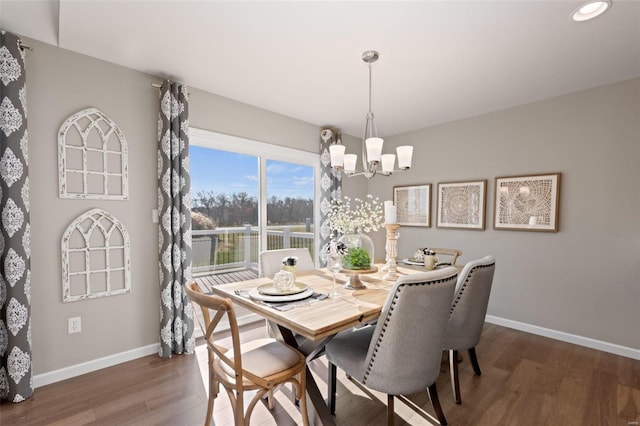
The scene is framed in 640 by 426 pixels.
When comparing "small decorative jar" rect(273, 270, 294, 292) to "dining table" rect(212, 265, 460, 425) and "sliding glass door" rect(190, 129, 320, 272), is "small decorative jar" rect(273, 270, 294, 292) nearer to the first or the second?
"dining table" rect(212, 265, 460, 425)

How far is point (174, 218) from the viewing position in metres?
2.62

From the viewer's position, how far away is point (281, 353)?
1.66 m

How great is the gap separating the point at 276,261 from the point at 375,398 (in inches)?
51.3

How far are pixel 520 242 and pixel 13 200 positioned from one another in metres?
4.60

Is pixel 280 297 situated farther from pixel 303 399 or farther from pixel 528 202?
pixel 528 202

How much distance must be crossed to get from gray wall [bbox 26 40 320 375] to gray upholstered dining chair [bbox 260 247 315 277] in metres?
1.06

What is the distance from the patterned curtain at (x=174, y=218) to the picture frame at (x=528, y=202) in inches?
137

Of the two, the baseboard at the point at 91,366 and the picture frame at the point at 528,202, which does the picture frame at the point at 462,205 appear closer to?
the picture frame at the point at 528,202

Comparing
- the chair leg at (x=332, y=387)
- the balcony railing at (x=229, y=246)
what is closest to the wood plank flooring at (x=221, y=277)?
the balcony railing at (x=229, y=246)

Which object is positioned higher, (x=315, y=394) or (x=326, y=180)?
(x=326, y=180)

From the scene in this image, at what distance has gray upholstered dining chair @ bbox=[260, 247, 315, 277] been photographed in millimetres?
2521

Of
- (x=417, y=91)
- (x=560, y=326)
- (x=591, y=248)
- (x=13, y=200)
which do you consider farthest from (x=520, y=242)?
(x=13, y=200)

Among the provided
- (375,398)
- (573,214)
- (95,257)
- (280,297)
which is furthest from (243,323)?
(573,214)

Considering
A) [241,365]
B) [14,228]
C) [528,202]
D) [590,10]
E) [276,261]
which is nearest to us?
[241,365]
